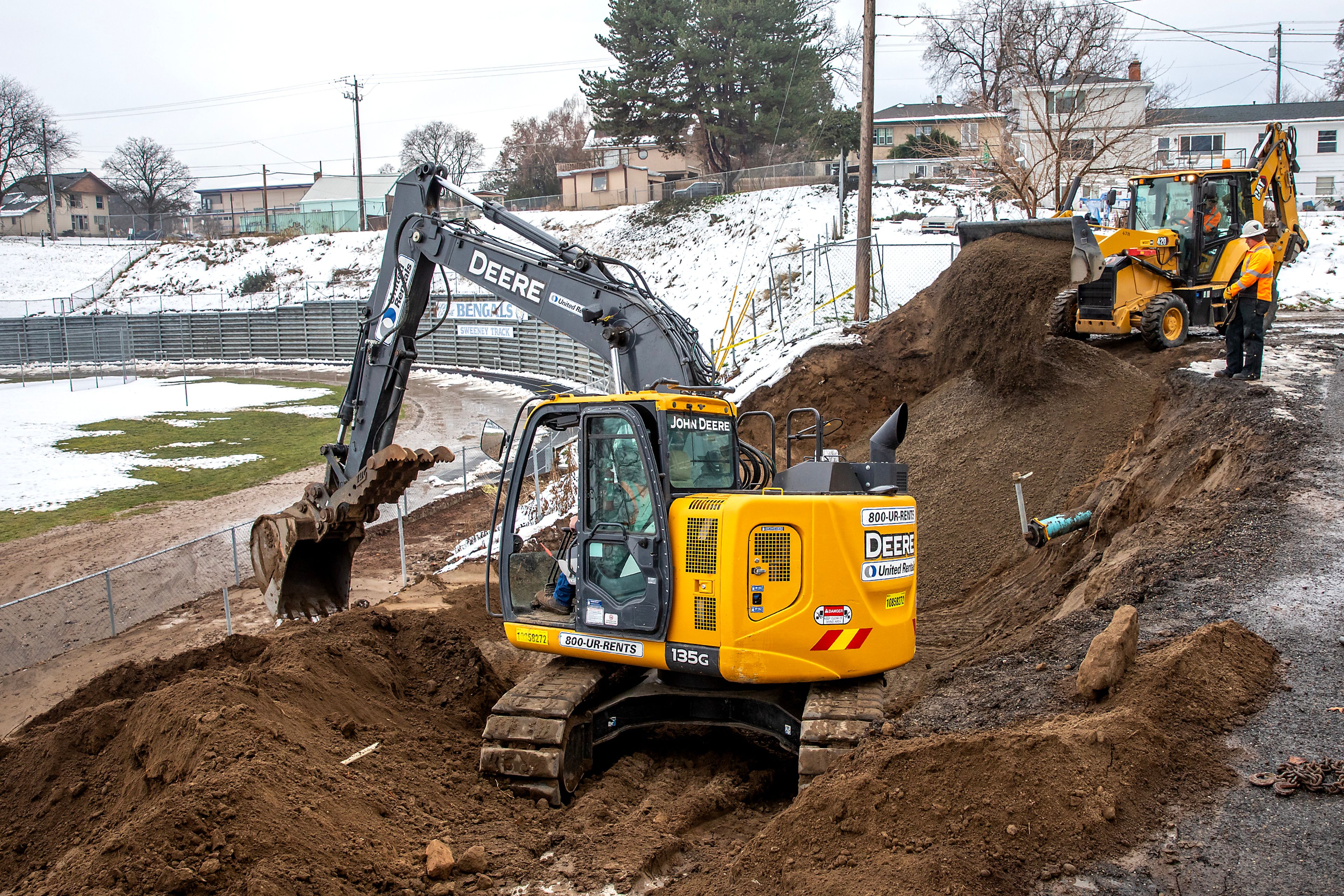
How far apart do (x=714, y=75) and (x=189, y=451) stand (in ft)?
101

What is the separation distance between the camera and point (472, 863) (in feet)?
17.2

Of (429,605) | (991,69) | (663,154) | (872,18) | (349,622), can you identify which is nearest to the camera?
(349,622)

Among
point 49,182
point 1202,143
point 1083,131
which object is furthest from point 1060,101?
point 49,182

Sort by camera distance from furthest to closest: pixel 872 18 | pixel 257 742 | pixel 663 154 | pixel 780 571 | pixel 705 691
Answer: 1. pixel 663 154
2. pixel 872 18
3. pixel 705 691
4. pixel 780 571
5. pixel 257 742

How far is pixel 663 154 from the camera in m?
51.6

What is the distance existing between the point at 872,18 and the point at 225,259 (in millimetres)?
54217

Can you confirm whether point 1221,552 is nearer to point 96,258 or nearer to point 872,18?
point 872,18

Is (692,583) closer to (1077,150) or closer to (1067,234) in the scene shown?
(1067,234)

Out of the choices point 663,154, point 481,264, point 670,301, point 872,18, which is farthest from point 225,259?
point 481,264

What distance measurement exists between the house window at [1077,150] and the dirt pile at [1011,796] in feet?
62.8

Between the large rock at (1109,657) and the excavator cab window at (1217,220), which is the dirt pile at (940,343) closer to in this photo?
the excavator cab window at (1217,220)

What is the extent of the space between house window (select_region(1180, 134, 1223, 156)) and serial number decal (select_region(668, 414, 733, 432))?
154 ft

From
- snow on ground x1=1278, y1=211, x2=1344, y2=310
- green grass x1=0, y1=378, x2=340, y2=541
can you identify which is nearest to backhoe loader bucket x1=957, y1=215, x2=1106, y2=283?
snow on ground x1=1278, y1=211, x2=1344, y2=310

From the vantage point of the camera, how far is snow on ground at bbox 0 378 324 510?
19.4 m
